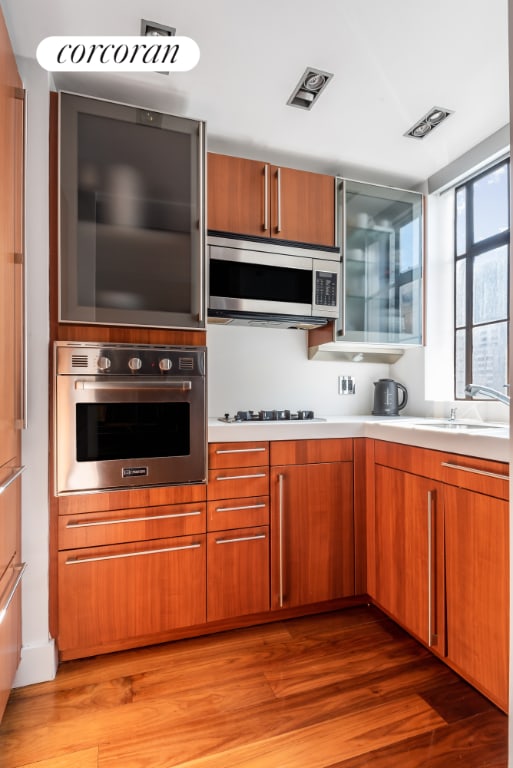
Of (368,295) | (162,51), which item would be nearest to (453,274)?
(368,295)

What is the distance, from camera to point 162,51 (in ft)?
5.26

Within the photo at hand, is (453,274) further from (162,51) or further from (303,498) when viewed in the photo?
(162,51)

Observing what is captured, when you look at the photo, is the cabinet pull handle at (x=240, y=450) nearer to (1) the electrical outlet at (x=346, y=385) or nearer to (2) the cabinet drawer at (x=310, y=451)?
(2) the cabinet drawer at (x=310, y=451)

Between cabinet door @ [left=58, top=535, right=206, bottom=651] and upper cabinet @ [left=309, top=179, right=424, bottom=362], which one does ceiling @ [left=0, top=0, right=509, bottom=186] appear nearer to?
upper cabinet @ [left=309, top=179, right=424, bottom=362]

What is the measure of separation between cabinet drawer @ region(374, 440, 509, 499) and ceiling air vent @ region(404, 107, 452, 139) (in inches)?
63.1

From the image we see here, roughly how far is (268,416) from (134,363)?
84 centimetres

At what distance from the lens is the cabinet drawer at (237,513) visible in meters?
1.90

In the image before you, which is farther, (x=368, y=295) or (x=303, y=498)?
→ (x=368, y=295)

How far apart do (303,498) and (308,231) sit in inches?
56.5

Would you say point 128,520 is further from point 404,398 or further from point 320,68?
point 320,68

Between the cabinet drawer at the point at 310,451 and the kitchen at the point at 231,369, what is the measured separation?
560mm

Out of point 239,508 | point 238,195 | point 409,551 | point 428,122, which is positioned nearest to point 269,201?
point 238,195

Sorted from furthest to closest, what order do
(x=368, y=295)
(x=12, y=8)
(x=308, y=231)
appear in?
(x=368, y=295)
(x=308, y=231)
(x=12, y=8)

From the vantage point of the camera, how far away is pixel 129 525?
177cm
